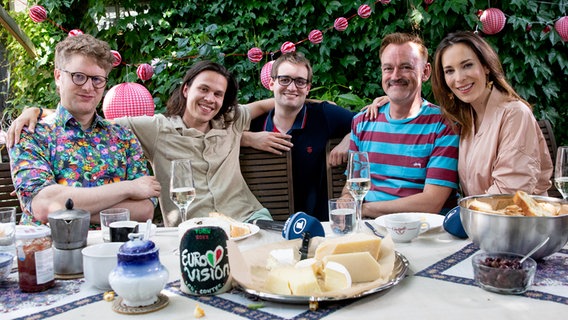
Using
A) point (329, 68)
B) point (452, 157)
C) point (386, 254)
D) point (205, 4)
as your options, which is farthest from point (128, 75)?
point (386, 254)

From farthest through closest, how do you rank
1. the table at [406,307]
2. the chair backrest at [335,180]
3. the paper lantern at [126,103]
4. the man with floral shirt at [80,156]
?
the paper lantern at [126,103] < the chair backrest at [335,180] < the man with floral shirt at [80,156] < the table at [406,307]

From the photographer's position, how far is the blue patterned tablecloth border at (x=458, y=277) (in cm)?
108

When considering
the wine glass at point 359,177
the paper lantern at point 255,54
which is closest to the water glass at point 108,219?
the wine glass at point 359,177

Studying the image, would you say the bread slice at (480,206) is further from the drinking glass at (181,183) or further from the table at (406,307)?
the drinking glass at (181,183)

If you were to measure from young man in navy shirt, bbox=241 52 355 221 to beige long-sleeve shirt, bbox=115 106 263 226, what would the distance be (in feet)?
0.58

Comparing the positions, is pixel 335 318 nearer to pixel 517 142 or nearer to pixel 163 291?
pixel 163 291

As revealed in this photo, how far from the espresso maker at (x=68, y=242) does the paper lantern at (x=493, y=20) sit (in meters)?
3.50

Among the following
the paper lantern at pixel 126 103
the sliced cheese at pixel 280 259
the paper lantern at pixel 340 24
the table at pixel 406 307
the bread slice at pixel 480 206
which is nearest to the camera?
the table at pixel 406 307

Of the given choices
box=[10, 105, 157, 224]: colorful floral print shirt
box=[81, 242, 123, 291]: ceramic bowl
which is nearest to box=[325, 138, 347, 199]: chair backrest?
box=[10, 105, 157, 224]: colorful floral print shirt

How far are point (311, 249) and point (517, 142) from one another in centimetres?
115

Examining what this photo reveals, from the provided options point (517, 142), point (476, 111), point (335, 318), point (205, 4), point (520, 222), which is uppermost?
point (205, 4)

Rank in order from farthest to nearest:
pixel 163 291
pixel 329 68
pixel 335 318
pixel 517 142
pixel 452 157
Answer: pixel 329 68, pixel 452 157, pixel 517 142, pixel 163 291, pixel 335 318

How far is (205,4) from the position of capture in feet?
15.4

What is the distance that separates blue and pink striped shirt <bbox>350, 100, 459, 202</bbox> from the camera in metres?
2.32
